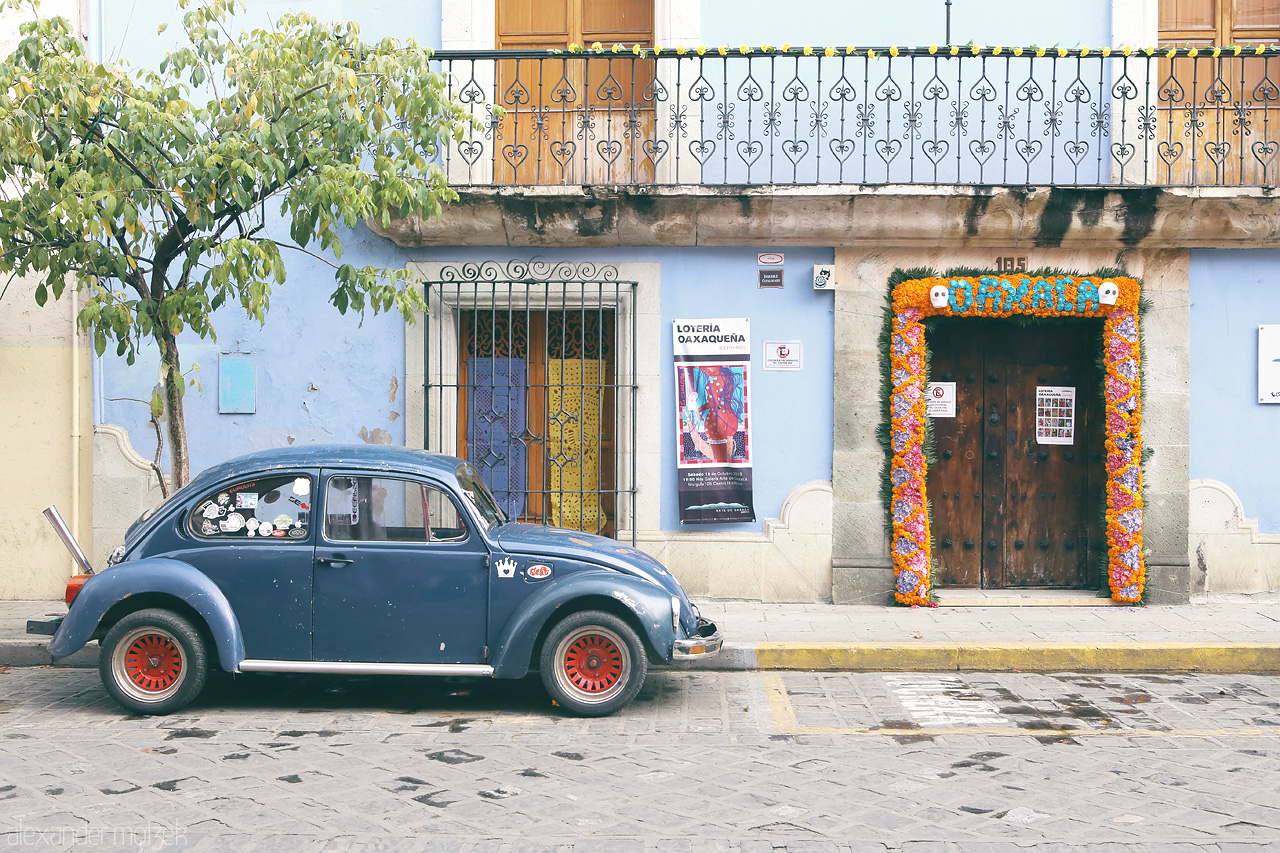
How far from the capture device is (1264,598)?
9.52 meters

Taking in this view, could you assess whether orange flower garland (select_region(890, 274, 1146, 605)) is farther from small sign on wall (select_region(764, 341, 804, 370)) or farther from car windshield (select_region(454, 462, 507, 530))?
car windshield (select_region(454, 462, 507, 530))

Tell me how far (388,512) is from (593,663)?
1.53 m

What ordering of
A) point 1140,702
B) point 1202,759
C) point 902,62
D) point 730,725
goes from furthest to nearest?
point 902,62 < point 1140,702 < point 730,725 < point 1202,759

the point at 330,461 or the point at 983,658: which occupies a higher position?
the point at 330,461

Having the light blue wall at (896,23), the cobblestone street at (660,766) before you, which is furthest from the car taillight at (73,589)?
the light blue wall at (896,23)

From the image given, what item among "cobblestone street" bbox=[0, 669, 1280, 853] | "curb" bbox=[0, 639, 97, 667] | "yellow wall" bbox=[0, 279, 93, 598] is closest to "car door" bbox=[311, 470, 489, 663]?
"cobblestone street" bbox=[0, 669, 1280, 853]

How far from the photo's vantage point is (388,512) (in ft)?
20.8

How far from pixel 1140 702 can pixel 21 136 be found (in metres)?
7.78

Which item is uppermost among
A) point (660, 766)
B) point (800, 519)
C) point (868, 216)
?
point (868, 216)

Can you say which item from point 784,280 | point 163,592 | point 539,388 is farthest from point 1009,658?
point 163,592

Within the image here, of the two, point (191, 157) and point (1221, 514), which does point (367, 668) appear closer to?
point (191, 157)

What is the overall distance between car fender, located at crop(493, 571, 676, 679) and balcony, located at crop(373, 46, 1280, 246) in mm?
4287

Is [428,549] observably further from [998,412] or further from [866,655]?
[998,412]

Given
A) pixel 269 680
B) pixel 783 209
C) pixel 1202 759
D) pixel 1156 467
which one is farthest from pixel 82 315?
pixel 1156 467
